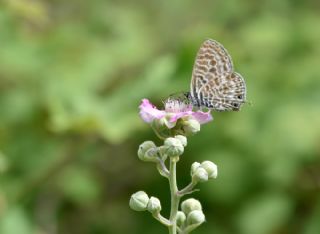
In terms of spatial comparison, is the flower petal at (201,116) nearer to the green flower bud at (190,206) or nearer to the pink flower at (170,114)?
the pink flower at (170,114)

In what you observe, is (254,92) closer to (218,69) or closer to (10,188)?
(10,188)

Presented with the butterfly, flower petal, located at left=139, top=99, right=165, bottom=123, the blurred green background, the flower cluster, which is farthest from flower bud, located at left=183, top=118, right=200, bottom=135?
the blurred green background

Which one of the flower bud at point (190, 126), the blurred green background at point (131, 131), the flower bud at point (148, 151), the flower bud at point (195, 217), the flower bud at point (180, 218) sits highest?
the blurred green background at point (131, 131)

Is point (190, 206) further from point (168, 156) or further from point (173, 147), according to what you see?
point (173, 147)

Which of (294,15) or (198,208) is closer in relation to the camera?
(198,208)

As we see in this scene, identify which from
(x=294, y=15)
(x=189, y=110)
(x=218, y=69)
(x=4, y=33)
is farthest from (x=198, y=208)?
(x=294, y=15)

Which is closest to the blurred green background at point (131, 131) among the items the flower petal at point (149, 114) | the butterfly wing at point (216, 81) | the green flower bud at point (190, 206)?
the butterfly wing at point (216, 81)
